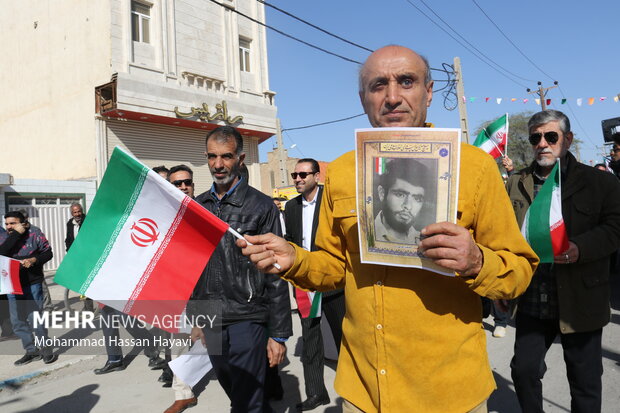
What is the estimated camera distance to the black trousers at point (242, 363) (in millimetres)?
2723

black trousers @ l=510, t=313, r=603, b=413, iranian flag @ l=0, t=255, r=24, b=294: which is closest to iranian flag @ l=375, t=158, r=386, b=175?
black trousers @ l=510, t=313, r=603, b=413

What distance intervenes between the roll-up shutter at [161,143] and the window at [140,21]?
289 cm

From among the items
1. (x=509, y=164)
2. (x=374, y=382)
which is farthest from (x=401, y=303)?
(x=509, y=164)

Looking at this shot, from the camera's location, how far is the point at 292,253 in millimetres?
1612

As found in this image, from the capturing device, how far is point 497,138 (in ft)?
16.4

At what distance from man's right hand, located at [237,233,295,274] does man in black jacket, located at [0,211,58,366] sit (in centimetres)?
521

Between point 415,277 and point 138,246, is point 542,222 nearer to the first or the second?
point 415,277

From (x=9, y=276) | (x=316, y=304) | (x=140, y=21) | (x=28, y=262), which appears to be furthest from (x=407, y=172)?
(x=140, y=21)

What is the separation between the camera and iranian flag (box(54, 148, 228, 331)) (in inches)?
84.0

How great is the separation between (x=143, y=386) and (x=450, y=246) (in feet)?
14.3

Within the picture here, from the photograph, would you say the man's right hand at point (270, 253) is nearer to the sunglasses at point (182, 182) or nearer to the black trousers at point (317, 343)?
the black trousers at point (317, 343)

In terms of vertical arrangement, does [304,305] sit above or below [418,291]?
below

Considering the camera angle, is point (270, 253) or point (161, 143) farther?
point (161, 143)

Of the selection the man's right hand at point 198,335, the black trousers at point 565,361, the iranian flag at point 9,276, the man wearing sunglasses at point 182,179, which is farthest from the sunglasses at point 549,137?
the iranian flag at point 9,276
